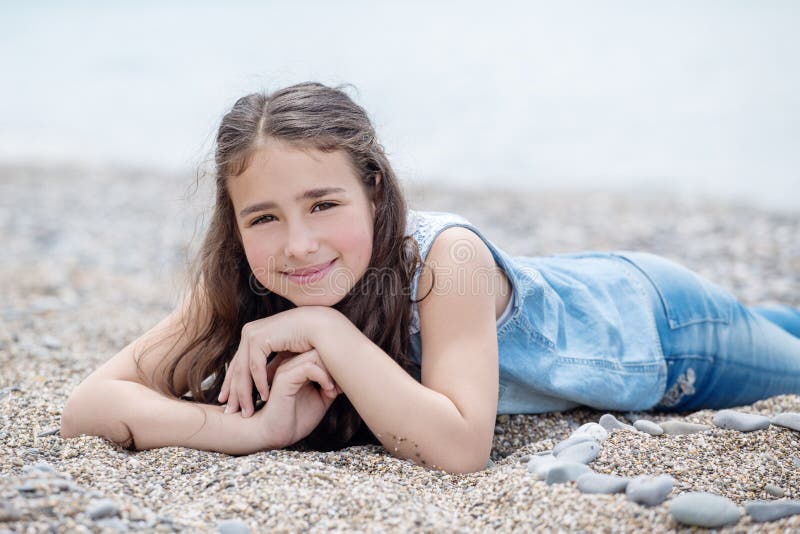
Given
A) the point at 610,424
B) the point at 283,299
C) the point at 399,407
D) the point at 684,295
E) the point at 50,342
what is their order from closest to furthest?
the point at 399,407, the point at 610,424, the point at 283,299, the point at 684,295, the point at 50,342

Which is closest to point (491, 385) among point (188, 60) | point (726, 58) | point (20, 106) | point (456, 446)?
point (456, 446)

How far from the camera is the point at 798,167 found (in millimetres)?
13656

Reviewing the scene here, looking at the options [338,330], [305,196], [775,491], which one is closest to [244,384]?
[338,330]

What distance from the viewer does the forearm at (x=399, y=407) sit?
9.00 ft

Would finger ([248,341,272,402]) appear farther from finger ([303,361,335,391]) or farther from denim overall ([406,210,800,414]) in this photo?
denim overall ([406,210,800,414])

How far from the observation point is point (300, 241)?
2.82 m

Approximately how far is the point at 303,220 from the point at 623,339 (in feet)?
5.84

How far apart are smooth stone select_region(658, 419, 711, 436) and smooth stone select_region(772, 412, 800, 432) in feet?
0.94

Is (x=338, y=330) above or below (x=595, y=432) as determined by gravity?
above

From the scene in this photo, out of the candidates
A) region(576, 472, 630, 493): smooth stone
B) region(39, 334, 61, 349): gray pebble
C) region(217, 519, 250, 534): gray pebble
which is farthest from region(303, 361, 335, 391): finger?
region(39, 334, 61, 349): gray pebble

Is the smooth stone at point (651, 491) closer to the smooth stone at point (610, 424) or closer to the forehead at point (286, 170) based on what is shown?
the smooth stone at point (610, 424)

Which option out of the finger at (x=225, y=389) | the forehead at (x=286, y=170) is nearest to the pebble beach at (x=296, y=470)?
the finger at (x=225, y=389)

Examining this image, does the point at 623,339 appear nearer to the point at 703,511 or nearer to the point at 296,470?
the point at 703,511

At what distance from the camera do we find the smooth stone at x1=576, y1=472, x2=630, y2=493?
2.36 m
